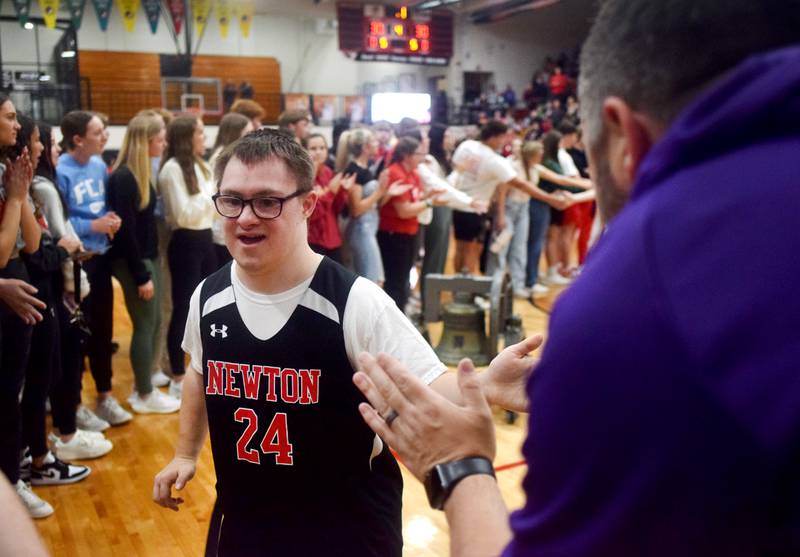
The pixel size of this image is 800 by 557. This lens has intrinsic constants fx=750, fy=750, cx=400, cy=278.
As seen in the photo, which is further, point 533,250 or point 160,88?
point 160,88

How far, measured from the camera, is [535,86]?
62.8 ft

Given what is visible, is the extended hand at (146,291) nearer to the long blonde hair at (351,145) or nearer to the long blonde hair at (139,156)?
the long blonde hair at (139,156)

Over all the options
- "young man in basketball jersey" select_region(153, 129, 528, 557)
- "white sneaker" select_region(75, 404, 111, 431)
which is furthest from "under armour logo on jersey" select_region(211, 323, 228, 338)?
"white sneaker" select_region(75, 404, 111, 431)

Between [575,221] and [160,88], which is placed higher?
[160,88]

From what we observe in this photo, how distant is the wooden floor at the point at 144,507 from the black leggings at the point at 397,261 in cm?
192

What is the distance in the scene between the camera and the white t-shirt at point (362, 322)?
1825 millimetres

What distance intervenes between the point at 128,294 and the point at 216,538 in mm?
2845

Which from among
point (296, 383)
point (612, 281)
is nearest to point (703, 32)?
point (612, 281)

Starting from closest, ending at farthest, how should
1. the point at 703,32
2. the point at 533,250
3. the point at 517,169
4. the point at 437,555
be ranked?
the point at 703,32 → the point at 437,555 → the point at 517,169 → the point at 533,250

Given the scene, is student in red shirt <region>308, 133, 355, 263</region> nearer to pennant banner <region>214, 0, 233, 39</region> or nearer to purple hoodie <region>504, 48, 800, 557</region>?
purple hoodie <region>504, 48, 800, 557</region>

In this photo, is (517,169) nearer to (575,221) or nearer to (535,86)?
(575,221)

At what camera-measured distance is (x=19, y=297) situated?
3051mm

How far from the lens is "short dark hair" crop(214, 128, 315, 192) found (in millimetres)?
2043

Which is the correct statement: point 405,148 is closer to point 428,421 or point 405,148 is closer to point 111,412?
point 111,412
